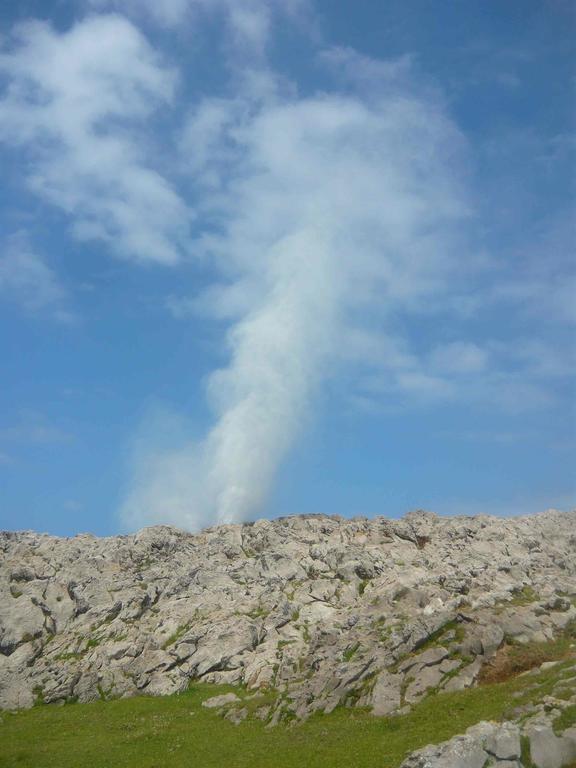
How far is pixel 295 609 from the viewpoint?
257 ft

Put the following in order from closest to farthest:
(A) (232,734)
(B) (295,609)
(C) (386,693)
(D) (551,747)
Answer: (D) (551,747) < (C) (386,693) < (A) (232,734) < (B) (295,609)

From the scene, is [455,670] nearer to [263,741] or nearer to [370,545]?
[263,741]

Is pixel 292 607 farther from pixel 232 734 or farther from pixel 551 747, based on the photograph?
pixel 551 747

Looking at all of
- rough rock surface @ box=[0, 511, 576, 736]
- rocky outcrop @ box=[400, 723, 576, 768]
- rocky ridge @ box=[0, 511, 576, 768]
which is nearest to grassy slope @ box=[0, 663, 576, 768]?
rocky ridge @ box=[0, 511, 576, 768]

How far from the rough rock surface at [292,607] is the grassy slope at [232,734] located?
12.7ft

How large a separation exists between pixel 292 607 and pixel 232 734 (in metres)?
28.2

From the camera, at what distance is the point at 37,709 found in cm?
6675

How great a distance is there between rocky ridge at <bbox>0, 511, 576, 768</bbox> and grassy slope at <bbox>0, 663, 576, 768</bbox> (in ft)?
11.2

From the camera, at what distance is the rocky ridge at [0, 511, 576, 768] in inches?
2136

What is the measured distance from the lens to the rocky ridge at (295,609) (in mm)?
54250

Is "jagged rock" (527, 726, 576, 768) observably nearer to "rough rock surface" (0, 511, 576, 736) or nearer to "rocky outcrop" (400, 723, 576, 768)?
"rocky outcrop" (400, 723, 576, 768)

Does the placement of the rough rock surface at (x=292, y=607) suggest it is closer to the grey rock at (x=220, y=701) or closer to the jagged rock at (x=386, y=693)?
the jagged rock at (x=386, y=693)

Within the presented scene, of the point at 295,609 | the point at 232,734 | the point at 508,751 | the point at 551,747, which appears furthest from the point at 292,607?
the point at 551,747

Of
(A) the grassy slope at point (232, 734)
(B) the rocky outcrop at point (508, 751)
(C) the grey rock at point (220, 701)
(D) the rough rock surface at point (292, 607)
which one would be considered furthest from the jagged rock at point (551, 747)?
(C) the grey rock at point (220, 701)
